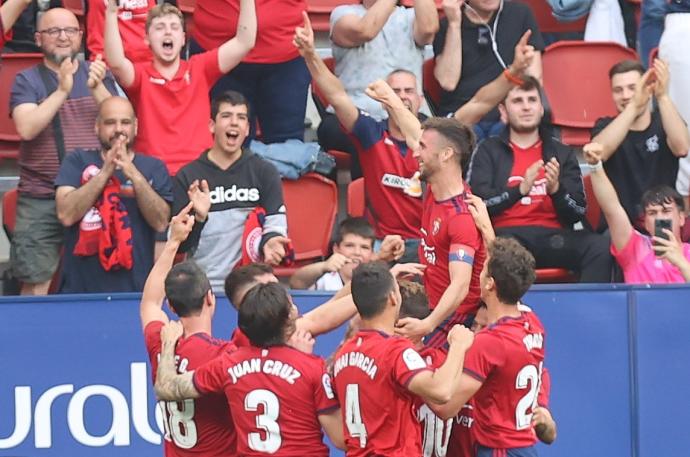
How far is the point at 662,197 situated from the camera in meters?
10.8

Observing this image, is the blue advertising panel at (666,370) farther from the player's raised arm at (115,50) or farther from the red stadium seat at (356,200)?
the player's raised arm at (115,50)

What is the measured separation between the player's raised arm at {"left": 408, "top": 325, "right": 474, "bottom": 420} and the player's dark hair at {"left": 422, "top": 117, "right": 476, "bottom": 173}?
176 cm

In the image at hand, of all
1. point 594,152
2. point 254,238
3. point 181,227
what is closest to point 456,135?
point 594,152

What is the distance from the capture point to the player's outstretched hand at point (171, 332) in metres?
8.17

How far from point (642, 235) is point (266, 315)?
3.88 metres

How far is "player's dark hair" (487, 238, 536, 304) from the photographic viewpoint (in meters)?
8.08

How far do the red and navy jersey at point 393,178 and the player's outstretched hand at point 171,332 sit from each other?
123 inches

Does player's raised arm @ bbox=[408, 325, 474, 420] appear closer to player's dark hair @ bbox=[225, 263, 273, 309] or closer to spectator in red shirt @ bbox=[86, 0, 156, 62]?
player's dark hair @ bbox=[225, 263, 273, 309]

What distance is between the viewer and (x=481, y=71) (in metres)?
12.1

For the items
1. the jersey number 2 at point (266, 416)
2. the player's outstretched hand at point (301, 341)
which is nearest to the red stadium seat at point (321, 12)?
the player's outstretched hand at point (301, 341)

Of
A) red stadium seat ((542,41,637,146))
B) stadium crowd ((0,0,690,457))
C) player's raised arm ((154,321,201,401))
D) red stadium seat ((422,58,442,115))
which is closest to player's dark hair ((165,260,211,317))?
stadium crowd ((0,0,690,457))

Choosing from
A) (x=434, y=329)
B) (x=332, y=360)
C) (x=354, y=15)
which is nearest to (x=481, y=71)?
(x=354, y=15)

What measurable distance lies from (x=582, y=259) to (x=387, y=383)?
3637 millimetres

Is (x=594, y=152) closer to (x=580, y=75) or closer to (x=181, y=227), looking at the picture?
(x=580, y=75)
